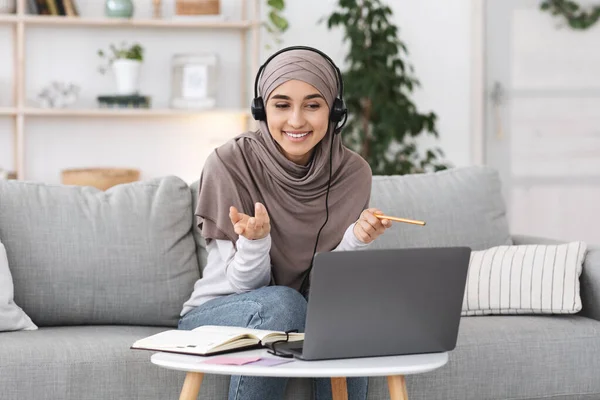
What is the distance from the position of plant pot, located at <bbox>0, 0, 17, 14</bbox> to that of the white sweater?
2.47 metres

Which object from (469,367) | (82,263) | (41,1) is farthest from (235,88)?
(469,367)

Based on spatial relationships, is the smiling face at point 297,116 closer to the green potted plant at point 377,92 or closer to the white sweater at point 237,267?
the white sweater at point 237,267

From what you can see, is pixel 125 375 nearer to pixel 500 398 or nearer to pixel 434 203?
pixel 500 398

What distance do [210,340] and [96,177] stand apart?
8.92 ft

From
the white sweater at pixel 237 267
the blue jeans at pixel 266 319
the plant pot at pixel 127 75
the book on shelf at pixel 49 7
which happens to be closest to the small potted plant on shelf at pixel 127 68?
the plant pot at pixel 127 75

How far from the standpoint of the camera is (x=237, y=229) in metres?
1.69

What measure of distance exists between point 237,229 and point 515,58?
3367mm

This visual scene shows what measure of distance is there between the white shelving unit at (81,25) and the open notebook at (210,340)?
9.04ft

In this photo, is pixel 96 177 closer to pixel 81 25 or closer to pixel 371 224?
pixel 81 25

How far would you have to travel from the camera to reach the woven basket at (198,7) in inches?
169

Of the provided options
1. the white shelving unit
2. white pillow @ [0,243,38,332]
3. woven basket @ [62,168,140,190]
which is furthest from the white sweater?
the white shelving unit

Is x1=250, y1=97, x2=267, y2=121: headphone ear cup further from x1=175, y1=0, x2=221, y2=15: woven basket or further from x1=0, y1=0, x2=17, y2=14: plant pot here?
x1=0, y1=0, x2=17, y2=14: plant pot

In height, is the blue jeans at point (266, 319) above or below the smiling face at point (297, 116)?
below

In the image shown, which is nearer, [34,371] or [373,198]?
[34,371]
